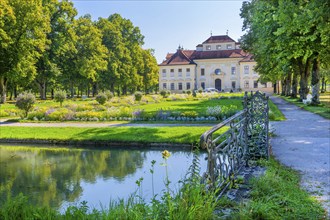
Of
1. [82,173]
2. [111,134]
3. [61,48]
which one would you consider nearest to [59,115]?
[111,134]

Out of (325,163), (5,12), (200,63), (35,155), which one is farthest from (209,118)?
(200,63)

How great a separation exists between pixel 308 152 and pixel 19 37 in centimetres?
3312

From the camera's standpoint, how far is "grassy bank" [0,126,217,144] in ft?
38.9

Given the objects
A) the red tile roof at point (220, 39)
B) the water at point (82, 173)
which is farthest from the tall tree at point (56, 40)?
the red tile roof at point (220, 39)

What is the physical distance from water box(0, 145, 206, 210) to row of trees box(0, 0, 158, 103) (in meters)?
23.0

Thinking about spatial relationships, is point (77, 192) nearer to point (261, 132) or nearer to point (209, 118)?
point (261, 132)

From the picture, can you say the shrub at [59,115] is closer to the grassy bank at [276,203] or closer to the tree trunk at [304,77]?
the grassy bank at [276,203]

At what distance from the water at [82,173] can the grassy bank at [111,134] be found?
0.80m

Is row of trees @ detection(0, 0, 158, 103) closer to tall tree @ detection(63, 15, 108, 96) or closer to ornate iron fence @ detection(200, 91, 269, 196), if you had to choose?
tall tree @ detection(63, 15, 108, 96)

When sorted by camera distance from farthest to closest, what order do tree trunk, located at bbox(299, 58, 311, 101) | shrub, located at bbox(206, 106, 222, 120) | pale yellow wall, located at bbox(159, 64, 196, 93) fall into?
pale yellow wall, located at bbox(159, 64, 196, 93)
tree trunk, located at bbox(299, 58, 311, 101)
shrub, located at bbox(206, 106, 222, 120)

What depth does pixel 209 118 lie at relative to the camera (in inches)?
674

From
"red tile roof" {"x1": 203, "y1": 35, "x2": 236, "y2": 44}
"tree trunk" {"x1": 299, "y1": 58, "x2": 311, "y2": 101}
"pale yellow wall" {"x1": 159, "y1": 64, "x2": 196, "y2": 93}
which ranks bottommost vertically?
"tree trunk" {"x1": 299, "y1": 58, "x2": 311, "y2": 101}

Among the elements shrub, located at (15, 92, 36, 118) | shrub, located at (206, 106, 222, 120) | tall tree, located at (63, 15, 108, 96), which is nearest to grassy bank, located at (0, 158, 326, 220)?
shrub, located at (206, 106, 222, 120)

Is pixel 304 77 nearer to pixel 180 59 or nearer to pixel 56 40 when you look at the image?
pixel 56 40
